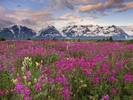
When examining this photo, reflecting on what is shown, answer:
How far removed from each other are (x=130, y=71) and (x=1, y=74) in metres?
3.21

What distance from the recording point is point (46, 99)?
600cm

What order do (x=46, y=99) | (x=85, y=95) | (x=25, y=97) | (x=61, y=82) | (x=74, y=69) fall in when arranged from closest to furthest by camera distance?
1. (x=25, y=97)
2. (x=46, y=99)
3. (x=61, y=82)
4. (x=85, y=95)
5. (x=74, y=69)

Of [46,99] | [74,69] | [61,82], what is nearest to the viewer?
[46,99]

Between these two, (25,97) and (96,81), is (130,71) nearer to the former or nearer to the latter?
(96,81)

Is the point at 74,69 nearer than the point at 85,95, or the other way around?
the point at 85,95

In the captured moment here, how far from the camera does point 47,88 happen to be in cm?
631

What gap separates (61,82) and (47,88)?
1.56 ft

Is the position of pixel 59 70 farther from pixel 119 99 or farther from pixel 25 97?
pixel 25 97

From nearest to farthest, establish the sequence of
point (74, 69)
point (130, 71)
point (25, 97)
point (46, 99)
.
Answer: point (25, 97)
point (46, 99)
point (74, 69)
point (130, 71)

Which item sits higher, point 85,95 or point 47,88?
point 47,88

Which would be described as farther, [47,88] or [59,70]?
[59,70]

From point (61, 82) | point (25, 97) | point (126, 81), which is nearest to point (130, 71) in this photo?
point (126, 81)

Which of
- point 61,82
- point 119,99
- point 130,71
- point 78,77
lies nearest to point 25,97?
point 61,82

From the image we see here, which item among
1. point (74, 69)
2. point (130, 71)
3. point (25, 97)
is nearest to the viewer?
point (25, 97)
